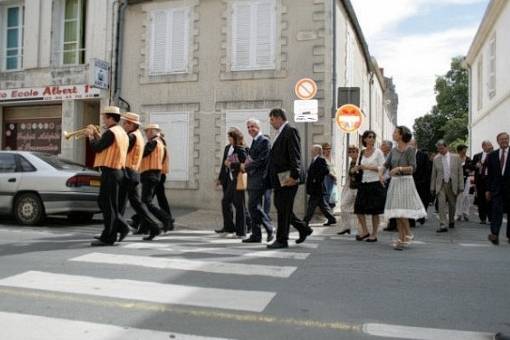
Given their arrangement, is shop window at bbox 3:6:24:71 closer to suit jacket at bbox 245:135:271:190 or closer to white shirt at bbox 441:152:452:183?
suit jacket at bbox 245:135:271:190

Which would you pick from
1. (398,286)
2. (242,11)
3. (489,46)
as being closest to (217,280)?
(398,286)

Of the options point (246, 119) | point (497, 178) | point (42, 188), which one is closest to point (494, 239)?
point (497, 178)

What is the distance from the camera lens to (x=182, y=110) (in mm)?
Answer: 14836

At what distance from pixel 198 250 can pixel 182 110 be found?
814 centimetres

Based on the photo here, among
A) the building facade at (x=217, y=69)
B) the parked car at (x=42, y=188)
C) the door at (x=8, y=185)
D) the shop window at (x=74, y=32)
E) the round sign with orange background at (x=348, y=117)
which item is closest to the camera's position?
the parked car at (x=42, y=188)

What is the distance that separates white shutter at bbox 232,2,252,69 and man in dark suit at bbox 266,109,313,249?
23.8 feet

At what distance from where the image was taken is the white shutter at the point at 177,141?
14820 mm

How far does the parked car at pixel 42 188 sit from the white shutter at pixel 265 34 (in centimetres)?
584

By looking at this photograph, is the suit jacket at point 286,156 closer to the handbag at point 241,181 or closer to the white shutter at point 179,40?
the handbag at point 241,181

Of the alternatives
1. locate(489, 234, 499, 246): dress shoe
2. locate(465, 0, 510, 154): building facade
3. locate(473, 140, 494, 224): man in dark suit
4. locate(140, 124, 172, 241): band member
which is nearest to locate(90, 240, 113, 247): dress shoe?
locate(140, 124, 172, 241): band member

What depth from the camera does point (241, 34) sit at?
568 inches

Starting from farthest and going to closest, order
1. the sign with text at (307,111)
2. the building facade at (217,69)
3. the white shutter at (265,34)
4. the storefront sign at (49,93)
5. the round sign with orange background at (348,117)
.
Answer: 1. the storefront sign at (49,93)
2. the white shutter at (265,34)
3. the building facade at (217,69)
4. the round sign with orange background at (348,117)
5. the sign with text at (307,111)

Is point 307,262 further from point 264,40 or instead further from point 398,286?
point 264,40

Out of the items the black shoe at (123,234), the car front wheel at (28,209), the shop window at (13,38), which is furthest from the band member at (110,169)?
the shop window at (13,38)
